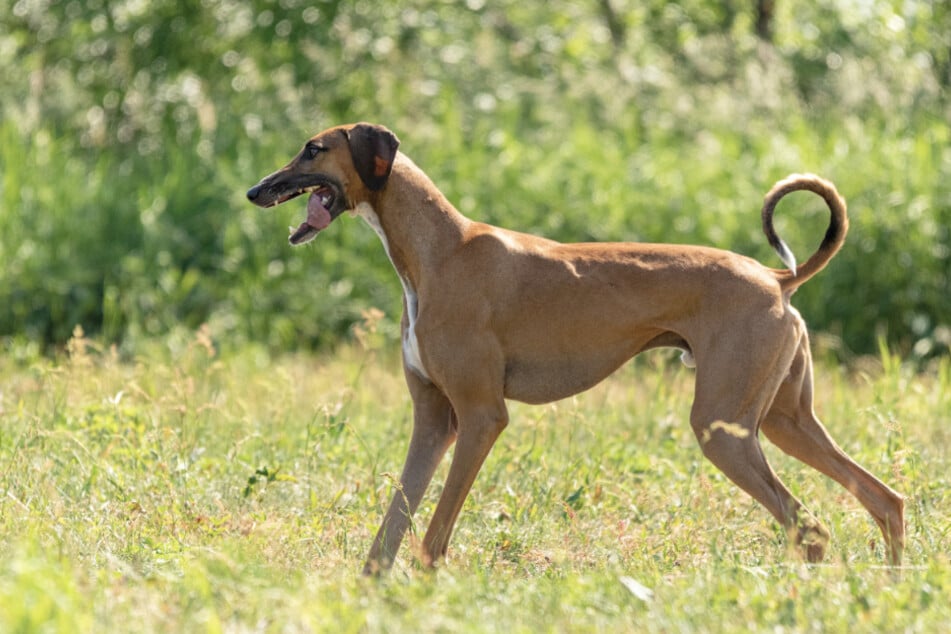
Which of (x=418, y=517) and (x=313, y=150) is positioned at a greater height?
(x=313, y=150)

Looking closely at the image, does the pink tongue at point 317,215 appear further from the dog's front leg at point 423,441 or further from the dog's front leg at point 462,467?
the dog's front leg at point 462,467

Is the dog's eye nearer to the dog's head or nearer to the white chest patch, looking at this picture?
the dog's head

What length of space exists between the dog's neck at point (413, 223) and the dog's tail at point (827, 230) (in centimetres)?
124

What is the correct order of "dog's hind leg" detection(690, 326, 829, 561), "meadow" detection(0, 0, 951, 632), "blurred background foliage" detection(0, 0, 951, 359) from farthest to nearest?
"blurred background foliage" detection(0, 0, 951, 359) < "dog's hind leg" detection(690, 326, 829, 561) < "meadow" detection(0, 0, 951, 632)

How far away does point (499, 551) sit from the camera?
584 centimetres

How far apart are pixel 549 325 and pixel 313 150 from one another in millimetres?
1185

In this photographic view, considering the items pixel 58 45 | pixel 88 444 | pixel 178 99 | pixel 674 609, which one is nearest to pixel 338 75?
pixel 178 99

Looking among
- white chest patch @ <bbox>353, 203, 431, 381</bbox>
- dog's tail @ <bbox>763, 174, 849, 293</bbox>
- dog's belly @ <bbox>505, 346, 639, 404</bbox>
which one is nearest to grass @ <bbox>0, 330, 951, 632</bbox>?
white chest patch @ <bbox>353, 203, 431, 381</bbox>

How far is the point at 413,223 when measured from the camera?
18.7ft

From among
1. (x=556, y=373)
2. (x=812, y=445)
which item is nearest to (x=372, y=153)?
(x=556, y=373)

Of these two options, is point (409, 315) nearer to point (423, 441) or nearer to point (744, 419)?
point (423, 441)

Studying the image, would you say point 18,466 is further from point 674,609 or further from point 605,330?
point 674,609

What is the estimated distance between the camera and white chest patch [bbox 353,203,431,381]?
5.59 meters

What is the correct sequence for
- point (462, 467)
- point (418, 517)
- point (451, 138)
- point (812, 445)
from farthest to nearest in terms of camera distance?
point (451, 138), point (418, 517), point (812, 445), point (462, 467)
